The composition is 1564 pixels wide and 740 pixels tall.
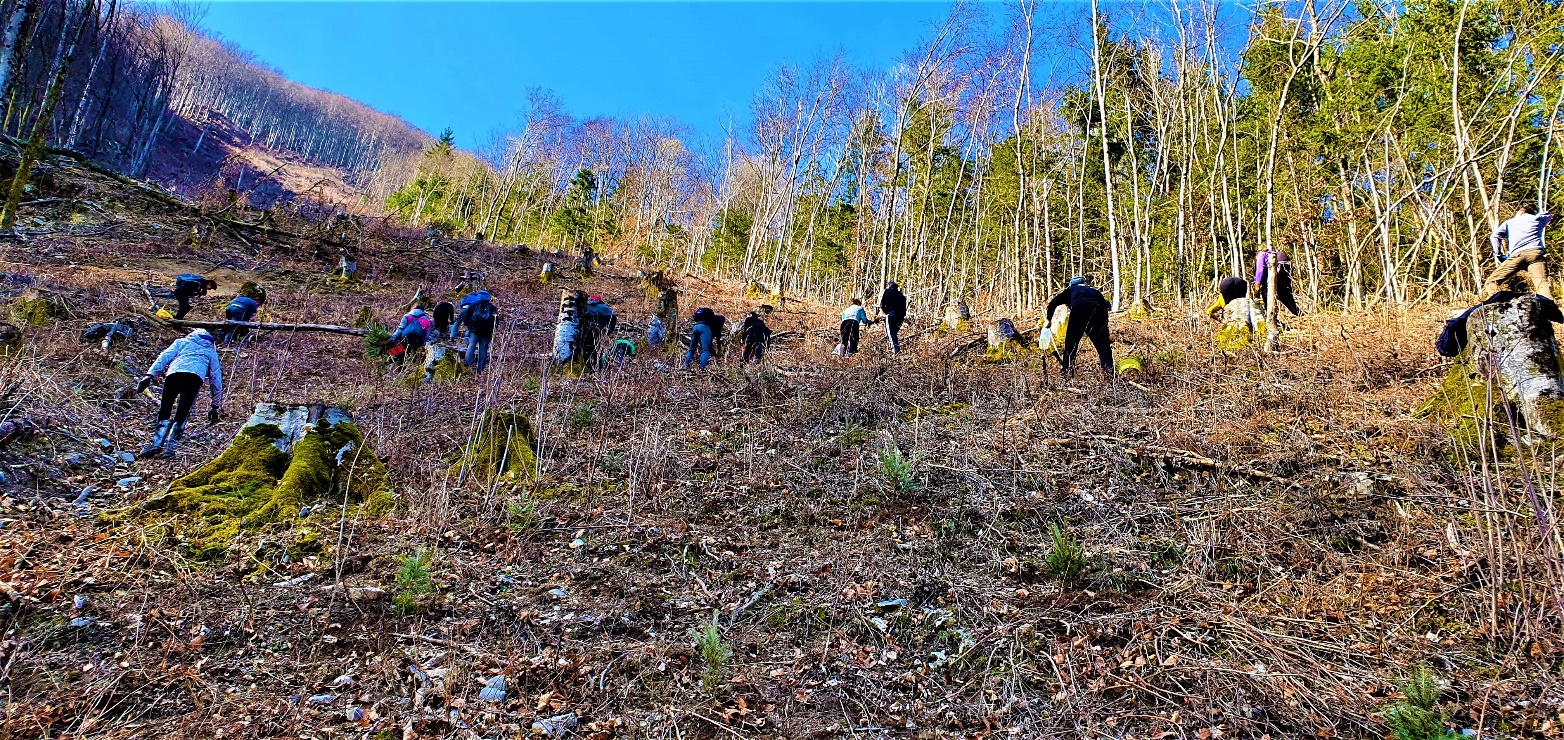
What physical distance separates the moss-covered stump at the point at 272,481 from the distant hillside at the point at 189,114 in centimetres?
836

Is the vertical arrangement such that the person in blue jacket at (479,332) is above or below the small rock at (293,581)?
above

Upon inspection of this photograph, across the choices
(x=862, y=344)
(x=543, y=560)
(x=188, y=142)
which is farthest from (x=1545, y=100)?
(x=188, y=142)

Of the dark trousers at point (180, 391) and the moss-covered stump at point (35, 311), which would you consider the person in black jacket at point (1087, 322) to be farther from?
the moss-covered stump at point (35, 311)

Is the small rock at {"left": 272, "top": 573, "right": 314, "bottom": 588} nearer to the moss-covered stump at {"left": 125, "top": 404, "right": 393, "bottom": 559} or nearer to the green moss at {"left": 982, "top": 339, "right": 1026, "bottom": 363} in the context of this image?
the moss-covered stump at {"left": 125, "top": 404, "right": 393, "bottom": 559}

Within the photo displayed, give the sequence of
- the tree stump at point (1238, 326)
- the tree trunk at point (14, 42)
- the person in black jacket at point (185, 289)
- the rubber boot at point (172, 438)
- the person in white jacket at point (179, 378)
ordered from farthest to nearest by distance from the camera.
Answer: the person in black jacket at point (185, 289) → the tree stump at point (1238, 326) → the tree trunk at point (14, 42) → the person in white jacket at point (179, 378) → the rubber boot at point (172, 438)

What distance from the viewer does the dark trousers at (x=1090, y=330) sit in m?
7.84

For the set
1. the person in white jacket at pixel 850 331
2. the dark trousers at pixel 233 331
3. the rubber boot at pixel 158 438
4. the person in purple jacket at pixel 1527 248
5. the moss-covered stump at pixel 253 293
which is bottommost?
the rubber boot at pixel 158 438

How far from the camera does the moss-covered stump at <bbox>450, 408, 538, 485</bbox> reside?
5147mm

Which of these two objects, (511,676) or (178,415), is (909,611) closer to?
(511,676)

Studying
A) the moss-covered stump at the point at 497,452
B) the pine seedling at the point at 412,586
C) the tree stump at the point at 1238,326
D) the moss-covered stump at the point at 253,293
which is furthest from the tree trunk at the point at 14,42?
the tree stump at the point at 1238,326

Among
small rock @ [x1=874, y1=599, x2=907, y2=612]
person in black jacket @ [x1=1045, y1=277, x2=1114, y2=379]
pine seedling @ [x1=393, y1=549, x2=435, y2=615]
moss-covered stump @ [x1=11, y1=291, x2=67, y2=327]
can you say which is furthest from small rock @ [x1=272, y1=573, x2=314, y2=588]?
moss-covered stump @ [x1=11, y1=291, x2=67, y2=327]

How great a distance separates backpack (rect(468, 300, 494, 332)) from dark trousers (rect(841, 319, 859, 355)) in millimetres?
5974

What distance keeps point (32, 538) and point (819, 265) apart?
30694mm

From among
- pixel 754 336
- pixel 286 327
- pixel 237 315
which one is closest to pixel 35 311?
pixel 237 315
